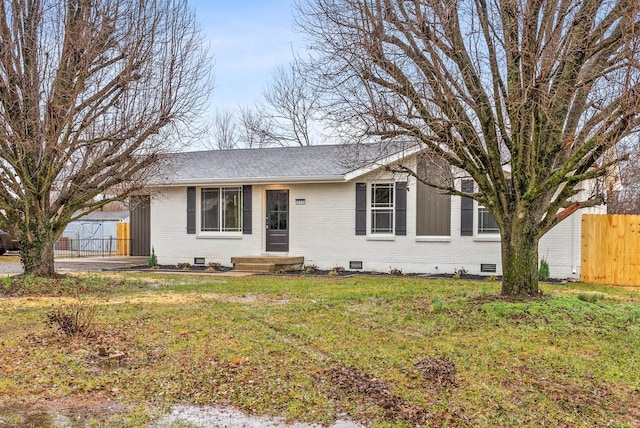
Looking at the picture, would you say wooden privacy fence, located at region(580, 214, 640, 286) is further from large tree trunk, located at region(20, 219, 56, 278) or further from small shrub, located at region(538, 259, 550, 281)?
large tree trunk, located at region(20, 219, 56, 278)

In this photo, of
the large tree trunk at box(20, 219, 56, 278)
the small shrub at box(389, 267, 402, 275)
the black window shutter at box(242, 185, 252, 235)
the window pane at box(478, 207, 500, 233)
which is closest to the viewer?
the large tree trunk at box(20, 219, 56, 278)

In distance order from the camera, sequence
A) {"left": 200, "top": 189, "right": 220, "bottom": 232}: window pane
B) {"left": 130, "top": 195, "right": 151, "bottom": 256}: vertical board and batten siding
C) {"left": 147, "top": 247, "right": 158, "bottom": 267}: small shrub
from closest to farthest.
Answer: {"left": 200, "top": 189, "right": 220, "bottom": 232}: window pane, {"left": 147, "top": 247, "right": 158, "bottom": 267}: small shrub, {"left": 130, "top": 195, "right": 151, "bottom": 256}: vertical board and batten siding

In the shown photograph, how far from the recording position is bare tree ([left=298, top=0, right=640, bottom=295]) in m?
8.02

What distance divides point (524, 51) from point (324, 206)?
9.86 m

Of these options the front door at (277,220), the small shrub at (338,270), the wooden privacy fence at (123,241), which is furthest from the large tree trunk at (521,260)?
the wooden privacy fence at (123,241)

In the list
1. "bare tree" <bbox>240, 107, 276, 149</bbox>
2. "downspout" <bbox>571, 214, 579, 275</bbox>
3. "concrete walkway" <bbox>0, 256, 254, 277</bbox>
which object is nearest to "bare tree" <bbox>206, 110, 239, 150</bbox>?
"bare tree" <bbox>240, 107, 276, 149</bbox>

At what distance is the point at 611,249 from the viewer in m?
14.0

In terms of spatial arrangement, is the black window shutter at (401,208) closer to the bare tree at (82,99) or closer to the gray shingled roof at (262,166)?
the gray shingled roof at (262,166)

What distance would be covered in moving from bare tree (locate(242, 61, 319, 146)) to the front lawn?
23.5 m

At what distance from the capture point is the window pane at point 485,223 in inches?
605

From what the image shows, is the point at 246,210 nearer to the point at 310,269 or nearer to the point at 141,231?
the point at 310,269

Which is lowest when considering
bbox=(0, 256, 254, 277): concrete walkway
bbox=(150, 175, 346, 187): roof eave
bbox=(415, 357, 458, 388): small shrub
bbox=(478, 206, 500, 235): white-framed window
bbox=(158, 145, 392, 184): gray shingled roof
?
→ bbox=(0, 256, 254, 277): concrete walkway

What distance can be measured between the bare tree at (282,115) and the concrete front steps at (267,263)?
15799 mm

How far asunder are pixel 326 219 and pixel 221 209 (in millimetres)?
3624
